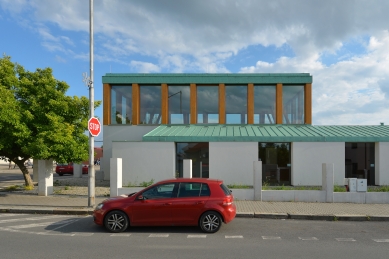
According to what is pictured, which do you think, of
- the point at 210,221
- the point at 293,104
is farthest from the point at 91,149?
the point at 293,104

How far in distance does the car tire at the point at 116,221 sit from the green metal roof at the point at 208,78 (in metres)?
13.0

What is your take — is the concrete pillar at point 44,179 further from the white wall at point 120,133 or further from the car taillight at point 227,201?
the car taillight at point 227,201

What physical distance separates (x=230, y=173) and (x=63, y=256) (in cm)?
1085

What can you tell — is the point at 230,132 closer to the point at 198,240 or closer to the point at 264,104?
the point at 264,104

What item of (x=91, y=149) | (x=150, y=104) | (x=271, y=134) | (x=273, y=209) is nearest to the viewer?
(x=273, y=209)

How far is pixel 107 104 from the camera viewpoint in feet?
65.2

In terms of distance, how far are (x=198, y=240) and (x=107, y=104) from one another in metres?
14.4

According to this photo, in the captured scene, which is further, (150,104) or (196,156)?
(150,104)

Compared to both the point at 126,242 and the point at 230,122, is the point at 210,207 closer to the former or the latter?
the point at 126,242

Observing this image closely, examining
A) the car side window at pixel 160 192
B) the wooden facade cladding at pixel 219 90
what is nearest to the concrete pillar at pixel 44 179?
the wooden facade cladding at pixel 219 90

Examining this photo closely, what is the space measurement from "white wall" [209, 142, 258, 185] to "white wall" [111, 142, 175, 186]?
7.30 feet

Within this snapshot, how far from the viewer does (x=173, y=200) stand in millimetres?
8203

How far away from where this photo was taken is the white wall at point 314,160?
15961 millimetres

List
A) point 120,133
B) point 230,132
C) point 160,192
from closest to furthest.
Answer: point 160,192 → point 230,132 → point 120,133
